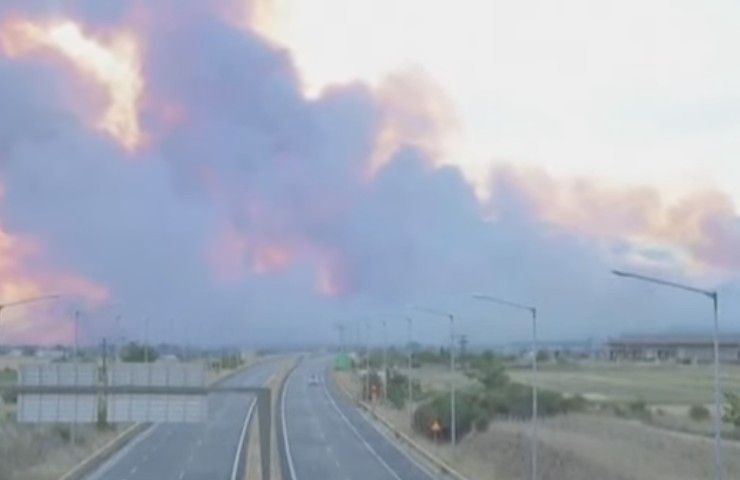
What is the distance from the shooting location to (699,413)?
100938mm

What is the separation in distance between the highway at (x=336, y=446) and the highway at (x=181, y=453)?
322 cm

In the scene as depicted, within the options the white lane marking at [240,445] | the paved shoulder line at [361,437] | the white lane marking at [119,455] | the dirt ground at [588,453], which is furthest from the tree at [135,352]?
the dirt ground at [588,453]

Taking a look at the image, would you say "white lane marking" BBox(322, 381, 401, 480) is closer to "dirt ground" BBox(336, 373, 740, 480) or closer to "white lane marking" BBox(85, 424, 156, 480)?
"dirt ground" BBox(336, 373, 740, 480)

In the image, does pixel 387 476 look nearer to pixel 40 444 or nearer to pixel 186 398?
pixel 186 398

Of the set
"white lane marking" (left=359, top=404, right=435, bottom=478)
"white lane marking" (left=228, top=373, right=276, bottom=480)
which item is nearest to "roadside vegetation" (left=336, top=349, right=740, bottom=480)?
"white lane marking" (left=359, top=404, right=435, bottom=478)

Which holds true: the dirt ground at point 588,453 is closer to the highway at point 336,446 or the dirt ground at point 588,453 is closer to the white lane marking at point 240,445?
the highway at point 336,446

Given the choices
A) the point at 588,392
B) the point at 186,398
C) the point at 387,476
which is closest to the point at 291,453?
the point at 387,476

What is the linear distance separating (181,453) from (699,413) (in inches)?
1600

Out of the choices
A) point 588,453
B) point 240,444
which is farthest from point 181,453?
point 588,453

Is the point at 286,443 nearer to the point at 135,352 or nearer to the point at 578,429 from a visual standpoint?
the point at 578,429

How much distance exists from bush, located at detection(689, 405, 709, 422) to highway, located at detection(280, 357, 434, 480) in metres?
21.8

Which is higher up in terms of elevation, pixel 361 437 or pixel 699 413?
pixel 699 413

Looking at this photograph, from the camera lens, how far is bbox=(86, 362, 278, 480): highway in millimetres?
63625

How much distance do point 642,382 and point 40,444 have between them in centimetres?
8976
